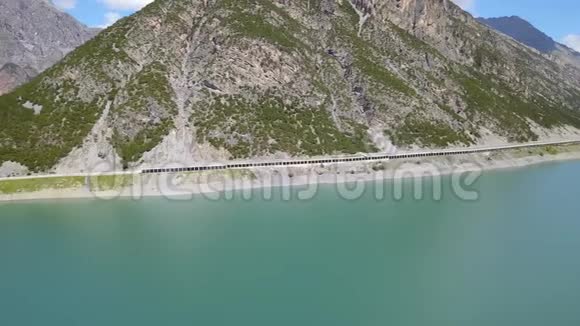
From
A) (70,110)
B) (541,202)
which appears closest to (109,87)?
(70,110)

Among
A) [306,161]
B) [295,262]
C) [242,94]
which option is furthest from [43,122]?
[295,262]

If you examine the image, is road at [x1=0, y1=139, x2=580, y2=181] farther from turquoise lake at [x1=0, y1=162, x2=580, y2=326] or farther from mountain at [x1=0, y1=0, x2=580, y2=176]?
turquoise lake at [x1=0, y1=162, x2=580, y2=326]

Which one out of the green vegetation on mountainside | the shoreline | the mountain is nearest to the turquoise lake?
the shoreline

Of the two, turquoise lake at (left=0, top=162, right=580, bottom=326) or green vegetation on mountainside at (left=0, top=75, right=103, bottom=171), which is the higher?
green vegetation on mountainside at (left=0, top=75, right=103, bottom=171)

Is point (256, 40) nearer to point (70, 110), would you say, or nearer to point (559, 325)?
point (70, 110)

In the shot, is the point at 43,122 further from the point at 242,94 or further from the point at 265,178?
the point at 265,178

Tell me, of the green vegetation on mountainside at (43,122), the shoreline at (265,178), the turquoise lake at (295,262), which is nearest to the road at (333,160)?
the shoreline at (265,178)
